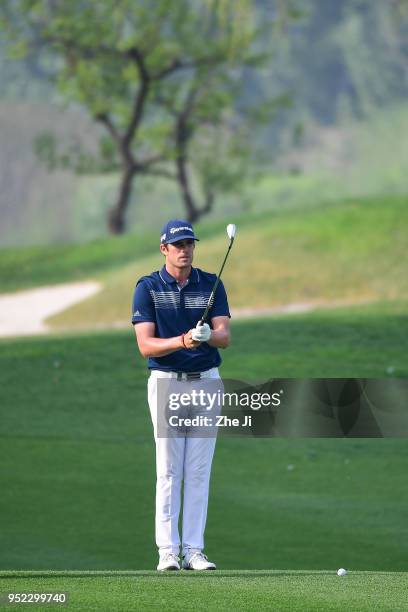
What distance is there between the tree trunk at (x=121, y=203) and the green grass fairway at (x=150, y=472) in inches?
896

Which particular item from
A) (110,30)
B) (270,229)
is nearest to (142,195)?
(110,30)

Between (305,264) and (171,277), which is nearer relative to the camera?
(171,277)

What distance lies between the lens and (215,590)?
6.58 meters

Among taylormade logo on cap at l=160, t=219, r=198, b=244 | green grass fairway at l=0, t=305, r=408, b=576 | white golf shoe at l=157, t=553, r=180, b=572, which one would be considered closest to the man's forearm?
taylormade logo on cap at l=160, t=219, r=198, b=244

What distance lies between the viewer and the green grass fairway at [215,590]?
6.17 meters

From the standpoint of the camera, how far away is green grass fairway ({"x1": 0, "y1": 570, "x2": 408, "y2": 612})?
20.2 ft

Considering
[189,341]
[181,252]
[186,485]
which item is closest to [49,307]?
[186,485]

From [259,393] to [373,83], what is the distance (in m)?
112

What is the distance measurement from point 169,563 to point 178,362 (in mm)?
1070

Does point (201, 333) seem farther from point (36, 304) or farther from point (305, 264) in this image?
point (36, 304)

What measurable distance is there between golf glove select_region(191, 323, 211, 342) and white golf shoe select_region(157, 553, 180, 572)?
1.23m

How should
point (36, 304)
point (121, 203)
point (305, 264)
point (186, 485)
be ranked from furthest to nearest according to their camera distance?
1. point (121, 203)
2. point (36, 304)
3. point (305, 264)
4. point (186, 485)

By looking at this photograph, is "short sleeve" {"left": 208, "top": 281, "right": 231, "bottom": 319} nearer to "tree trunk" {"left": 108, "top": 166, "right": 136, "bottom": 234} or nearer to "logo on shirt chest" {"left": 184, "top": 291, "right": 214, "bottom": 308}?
"logo on shirt chest" {"left": 184, "top": 291, "right": 214, "bottom": 308}

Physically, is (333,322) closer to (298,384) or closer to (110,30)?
(298,384)
